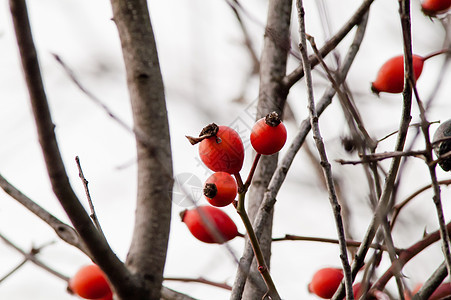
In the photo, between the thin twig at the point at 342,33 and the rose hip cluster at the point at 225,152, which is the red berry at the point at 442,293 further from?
the thin twig at the point at 342,33

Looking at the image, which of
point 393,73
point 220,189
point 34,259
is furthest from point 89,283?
point 393,73

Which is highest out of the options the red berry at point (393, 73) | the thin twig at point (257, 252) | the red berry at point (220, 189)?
the red berry at point (393, 73)

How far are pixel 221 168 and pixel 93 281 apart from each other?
1.90ft

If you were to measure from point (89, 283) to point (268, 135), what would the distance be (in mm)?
708

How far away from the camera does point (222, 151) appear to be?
1.43m

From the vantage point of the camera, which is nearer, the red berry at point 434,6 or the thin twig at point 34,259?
the thin twig at point 34,259

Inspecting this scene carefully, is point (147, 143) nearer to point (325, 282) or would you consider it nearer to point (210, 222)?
point (210, 222)

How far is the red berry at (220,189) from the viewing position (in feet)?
4.52

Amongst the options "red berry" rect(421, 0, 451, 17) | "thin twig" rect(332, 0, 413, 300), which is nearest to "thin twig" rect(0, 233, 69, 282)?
"thin twig" rect(332, 0, 413, 300)

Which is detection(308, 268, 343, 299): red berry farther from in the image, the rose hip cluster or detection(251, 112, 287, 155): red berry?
detection(251, 112, 287, 155): red berry

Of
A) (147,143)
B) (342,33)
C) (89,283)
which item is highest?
(342,33)

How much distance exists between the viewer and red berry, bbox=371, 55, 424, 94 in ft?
6.04

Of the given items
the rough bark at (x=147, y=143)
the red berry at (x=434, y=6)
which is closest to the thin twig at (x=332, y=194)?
the rough bark at (x=147, y=143)

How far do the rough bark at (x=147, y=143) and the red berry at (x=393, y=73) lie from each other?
0.80 metres
